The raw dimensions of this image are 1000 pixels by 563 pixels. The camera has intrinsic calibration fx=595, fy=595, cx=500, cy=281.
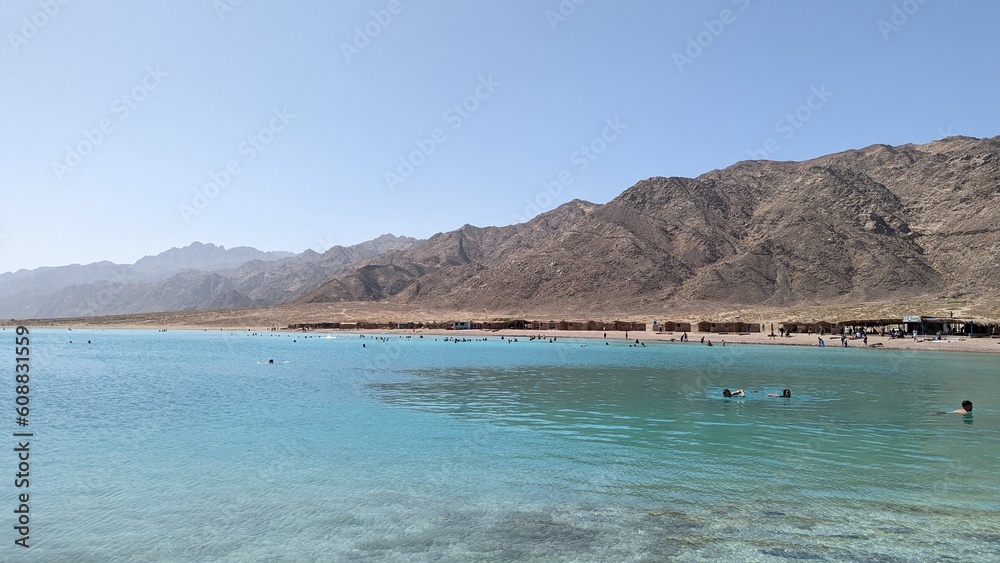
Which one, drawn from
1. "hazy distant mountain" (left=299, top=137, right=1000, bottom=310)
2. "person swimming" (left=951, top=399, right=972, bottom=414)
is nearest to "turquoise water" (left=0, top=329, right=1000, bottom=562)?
"person swimming" (left=951, top=399, right=972, bottom=414)

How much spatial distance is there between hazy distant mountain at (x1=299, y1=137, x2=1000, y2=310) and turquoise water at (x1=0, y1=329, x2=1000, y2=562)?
89.5m

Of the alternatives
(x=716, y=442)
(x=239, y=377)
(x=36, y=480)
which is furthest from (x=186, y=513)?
(x=239, y=377)

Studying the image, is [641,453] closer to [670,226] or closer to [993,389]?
[993,389]

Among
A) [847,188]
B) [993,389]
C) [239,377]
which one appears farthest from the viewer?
[847,188]

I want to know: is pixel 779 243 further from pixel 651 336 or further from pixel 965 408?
pixel 965 408

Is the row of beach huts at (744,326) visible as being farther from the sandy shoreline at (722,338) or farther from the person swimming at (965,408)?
the person swimming at (965,408)

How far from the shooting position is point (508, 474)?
49.0 ft

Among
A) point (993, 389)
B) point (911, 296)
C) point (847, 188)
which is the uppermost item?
point (847, 188)

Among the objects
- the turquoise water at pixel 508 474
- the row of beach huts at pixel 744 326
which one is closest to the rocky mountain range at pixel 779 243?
the row of beach huts at pixel 744 326

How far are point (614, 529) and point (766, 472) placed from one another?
6.23m

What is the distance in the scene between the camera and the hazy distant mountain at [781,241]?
11225 cm

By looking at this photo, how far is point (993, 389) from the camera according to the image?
31844mm

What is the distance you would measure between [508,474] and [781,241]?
128m

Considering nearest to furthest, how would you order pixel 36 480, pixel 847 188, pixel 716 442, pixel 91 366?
pixel 36 480
pixel 716 442
pixel 91 366
pixel 847 188
